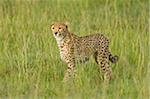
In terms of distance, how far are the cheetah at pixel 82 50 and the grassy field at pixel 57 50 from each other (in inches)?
3.1

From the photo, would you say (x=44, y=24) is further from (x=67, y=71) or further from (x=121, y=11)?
(x=67, y=71)

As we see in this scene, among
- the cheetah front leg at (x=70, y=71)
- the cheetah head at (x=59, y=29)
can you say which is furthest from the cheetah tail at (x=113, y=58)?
the cheetah head at (x=59, y=29)

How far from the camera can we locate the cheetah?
738 centimetres

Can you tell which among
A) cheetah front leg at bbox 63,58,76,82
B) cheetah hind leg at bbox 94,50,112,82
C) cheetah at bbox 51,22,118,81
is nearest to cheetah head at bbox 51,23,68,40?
cheetah at bbox 51,22,118,81

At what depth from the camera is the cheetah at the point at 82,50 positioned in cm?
738

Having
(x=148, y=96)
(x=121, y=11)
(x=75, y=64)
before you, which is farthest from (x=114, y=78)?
(x=121, y=11)

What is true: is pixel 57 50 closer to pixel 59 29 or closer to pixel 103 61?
pixel 103 61

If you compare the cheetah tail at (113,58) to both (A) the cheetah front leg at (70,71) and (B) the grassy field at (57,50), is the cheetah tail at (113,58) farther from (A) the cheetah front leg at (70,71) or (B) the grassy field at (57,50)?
(A) the cheetah front leg at (70,71)

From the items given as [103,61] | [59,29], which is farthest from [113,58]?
[59,29]

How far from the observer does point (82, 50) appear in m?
7.54

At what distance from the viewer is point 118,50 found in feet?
26.5

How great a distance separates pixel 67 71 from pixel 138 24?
7.00 feet

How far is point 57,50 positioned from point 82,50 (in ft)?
1.88

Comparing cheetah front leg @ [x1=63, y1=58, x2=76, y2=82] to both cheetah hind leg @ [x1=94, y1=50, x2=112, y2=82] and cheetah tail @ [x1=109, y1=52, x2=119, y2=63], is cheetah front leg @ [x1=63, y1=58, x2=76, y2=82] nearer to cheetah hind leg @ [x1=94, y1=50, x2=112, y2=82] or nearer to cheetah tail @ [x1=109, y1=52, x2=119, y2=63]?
cheetah hind leg @ [x1=94, y1=50, x2=112, y2=82]
